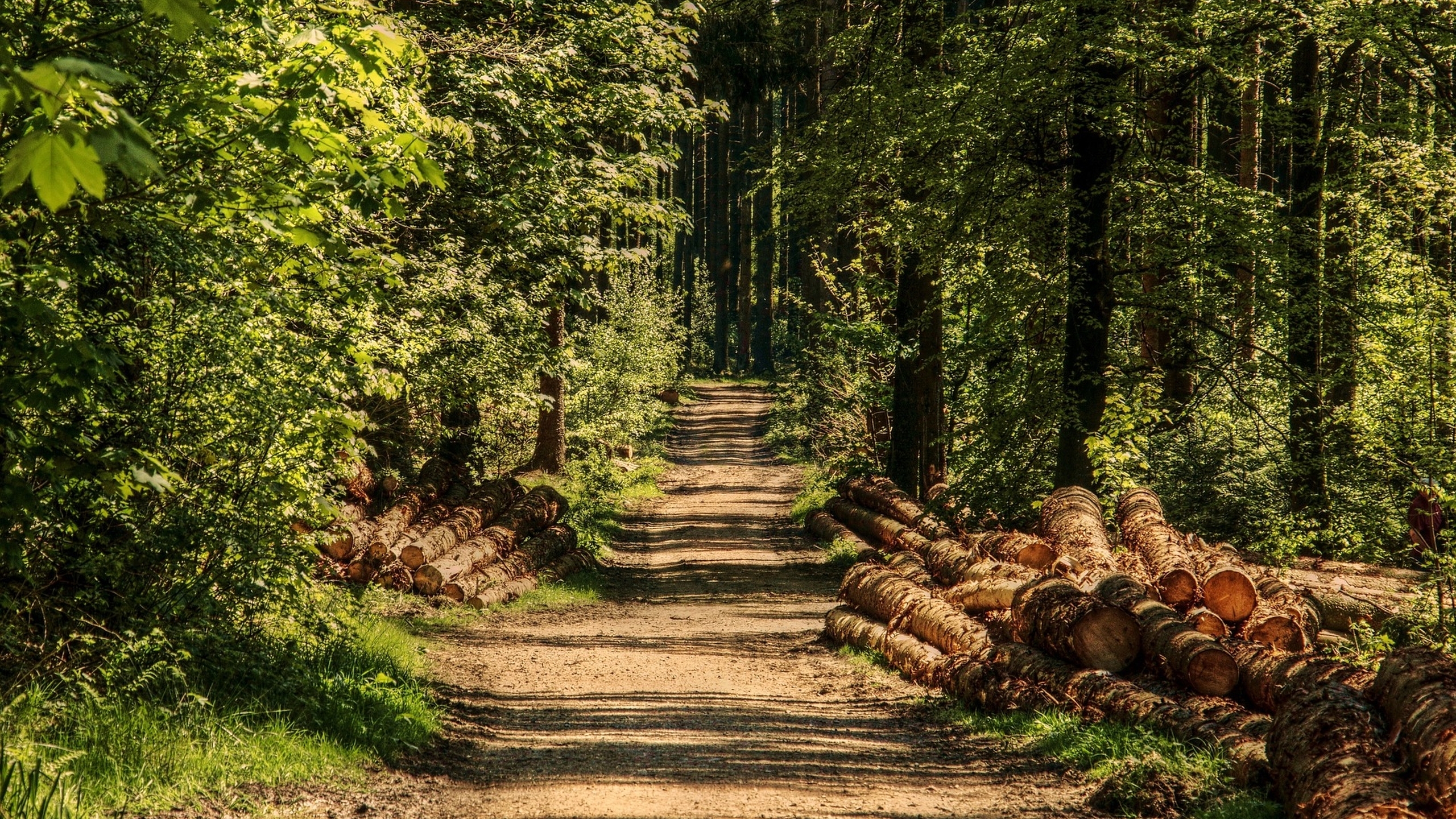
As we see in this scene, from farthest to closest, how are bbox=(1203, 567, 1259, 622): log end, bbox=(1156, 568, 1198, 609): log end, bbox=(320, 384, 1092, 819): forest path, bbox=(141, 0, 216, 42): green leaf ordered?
1. bbox=(1156, 568, 1198, 609): log end
2. bbox=(1203, 567, 1259, 622): log end
3. bbox=(320, 384, 1092, 819): forest path
4. bbox=(141, 0, 216, 42): green leaf

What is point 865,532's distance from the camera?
1808cm

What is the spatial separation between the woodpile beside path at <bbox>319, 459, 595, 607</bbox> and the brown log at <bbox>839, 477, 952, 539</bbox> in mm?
5038

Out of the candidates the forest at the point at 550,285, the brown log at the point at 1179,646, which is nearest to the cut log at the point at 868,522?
the forest at the point at 550,285

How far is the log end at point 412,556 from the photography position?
12641 millimetres

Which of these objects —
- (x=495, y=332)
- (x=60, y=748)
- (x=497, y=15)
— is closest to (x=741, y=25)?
(x=497, y=15)

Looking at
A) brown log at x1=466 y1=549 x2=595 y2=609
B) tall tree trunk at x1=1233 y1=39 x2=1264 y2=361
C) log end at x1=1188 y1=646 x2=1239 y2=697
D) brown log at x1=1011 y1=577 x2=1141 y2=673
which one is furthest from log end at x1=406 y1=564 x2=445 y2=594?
tall tree trunk at x1=1233 y1=39 x2=1264 y2=361

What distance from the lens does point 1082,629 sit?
7.61 meters

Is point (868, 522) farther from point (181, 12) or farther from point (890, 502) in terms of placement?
point (181, 12)

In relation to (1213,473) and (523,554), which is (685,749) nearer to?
(523,554)

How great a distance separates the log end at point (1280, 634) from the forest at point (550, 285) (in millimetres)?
571

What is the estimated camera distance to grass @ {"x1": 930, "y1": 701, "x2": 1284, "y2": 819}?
5.43 meters

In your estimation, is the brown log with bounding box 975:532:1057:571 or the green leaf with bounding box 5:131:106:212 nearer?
the green leaf with bounding box 5:131:106:212

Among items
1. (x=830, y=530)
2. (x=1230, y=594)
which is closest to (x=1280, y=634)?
(x=1230, y=594)

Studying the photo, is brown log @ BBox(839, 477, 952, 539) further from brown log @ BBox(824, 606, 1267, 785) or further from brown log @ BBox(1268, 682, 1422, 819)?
brown log @ BBox(1268, 682, 1422, 819)
